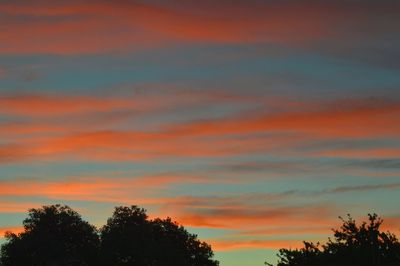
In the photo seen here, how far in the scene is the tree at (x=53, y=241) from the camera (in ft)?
421

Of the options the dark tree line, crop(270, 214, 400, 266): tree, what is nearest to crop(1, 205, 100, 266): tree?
the dark tree line

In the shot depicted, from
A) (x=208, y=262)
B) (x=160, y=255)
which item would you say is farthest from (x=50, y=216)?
(x=208, y=262)

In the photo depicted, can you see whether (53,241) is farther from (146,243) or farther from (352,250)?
(352,250)

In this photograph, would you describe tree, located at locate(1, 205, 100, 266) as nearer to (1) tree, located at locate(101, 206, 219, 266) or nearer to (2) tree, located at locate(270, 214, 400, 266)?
(1) tree, located at locate(101, 206, 219, 266)

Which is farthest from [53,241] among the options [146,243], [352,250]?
[352,250]

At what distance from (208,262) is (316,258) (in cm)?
8512

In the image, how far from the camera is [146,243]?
131375 millimetres

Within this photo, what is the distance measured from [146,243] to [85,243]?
1088cm

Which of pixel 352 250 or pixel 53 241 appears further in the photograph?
pixel 53 241

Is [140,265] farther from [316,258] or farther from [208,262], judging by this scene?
[316,258]

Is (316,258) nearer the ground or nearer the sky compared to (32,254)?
nearer the ground

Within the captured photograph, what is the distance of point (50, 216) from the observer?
133 meters

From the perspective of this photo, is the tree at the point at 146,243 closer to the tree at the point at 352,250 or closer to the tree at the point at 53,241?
the tree at the point at 53,241

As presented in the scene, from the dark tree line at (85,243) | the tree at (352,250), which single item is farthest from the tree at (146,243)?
the tree at (352,250)
